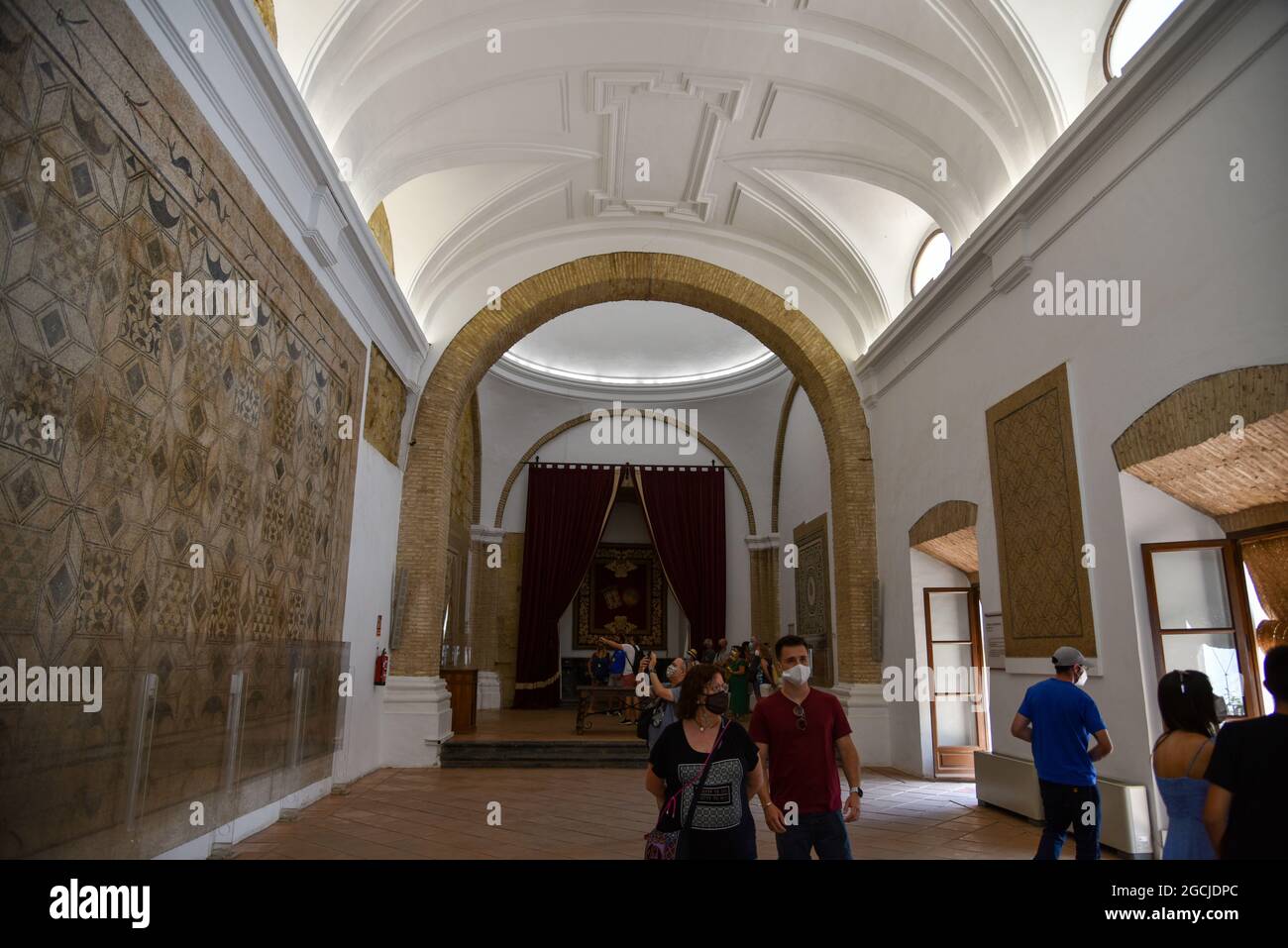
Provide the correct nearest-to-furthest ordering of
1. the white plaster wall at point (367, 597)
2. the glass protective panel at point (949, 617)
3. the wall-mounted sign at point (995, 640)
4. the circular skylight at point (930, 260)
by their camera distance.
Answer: the wall-mounted sign at point (995, 640) < the white plaster wall at point (367, 597) < the glass protective panel at point (949, 617) < the circular skylight at point (930, 260)

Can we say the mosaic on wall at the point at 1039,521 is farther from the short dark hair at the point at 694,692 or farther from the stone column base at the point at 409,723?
the stone column base at the point at 409,723

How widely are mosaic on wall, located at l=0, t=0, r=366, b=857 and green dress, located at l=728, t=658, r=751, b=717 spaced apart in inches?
293

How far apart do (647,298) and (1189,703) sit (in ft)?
30.1

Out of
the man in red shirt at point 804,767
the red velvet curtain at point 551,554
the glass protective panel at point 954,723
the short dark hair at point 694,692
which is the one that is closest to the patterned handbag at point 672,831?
the short dark hair at point 694,692

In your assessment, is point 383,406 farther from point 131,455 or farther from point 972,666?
point 972,666

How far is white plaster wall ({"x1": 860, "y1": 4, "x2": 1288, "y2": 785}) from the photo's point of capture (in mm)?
4328

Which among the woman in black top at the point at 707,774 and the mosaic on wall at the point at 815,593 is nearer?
the woman in black top at the point at 707,774

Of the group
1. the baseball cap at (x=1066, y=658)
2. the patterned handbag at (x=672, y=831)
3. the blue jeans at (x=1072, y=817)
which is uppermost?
the baseball cap at (x=1066, y=658)

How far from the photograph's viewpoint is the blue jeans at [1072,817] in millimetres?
3984

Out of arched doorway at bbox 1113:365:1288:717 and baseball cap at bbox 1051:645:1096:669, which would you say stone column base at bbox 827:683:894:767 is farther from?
baseball cap at bbox 1051:645:1096:669

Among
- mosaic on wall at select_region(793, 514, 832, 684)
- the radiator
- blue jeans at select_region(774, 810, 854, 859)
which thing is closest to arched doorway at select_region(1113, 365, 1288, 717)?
the radiator

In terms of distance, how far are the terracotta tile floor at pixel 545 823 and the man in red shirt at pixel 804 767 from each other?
2.25 meters

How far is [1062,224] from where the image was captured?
6.20 metres
